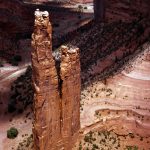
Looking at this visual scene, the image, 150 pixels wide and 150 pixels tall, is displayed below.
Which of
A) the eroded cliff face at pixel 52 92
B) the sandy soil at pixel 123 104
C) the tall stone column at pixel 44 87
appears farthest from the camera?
the sandy soil at pixel 123 104

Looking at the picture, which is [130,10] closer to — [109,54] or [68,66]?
[109,54]

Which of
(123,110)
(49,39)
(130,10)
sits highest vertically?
(49,39)

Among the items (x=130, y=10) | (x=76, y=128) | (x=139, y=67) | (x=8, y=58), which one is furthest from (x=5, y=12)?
(x=76, y=128)

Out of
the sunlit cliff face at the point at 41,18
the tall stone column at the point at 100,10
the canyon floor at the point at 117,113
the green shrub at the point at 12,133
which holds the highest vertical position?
the sunlit cliff face at the point at 41,18

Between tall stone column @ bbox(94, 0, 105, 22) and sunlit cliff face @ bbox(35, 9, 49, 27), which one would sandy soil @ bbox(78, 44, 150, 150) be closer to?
sunlit cliff face @ bbox(35, 9, 49, 27)

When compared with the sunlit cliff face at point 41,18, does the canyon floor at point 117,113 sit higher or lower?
lower

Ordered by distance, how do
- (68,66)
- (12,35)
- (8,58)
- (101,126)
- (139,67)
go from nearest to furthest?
(68,66) → (101,126) → (139,67) → (8,58) → (12,35)

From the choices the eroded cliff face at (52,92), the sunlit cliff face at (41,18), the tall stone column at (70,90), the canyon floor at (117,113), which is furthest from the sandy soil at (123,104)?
the sunlit cliff face at (41,18)

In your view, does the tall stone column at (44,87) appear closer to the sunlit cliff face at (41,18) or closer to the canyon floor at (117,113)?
the sunlit cliff face at (41,18)
